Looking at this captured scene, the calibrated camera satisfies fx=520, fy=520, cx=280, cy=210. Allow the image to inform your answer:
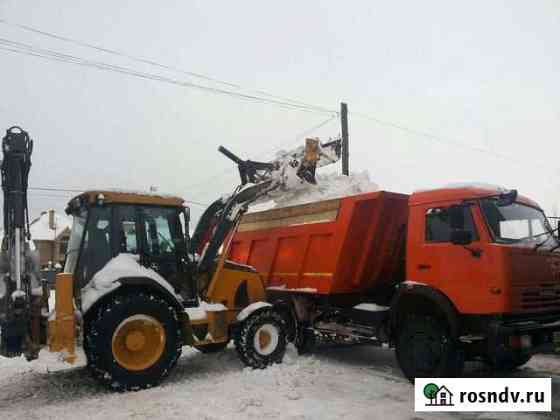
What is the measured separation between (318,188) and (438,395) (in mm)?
4536

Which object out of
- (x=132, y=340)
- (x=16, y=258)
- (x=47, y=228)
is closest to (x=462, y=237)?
(x=132, y=340)

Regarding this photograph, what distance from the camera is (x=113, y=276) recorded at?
672cm

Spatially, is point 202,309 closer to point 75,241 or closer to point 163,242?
point 163,242

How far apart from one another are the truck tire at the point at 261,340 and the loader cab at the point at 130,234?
989 millimetres

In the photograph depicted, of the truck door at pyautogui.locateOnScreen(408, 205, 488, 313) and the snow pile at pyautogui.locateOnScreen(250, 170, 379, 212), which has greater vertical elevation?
the snow pile at pyautogui.locateOnScreen(250, 170, 379, 212)

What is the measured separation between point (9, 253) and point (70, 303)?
99 cm

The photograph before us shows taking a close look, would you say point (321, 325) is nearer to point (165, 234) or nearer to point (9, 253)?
point (165, 234)

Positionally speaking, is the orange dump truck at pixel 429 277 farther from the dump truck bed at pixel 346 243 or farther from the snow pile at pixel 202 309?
the snow pile at pixel 202 309

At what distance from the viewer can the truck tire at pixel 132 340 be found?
6.40 m

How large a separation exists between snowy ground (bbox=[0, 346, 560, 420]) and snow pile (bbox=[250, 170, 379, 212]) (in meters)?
2.76

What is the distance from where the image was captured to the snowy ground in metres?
5.73

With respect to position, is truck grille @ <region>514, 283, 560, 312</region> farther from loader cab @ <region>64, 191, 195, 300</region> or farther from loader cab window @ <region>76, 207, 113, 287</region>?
loader cab window @ <region>76, 207, 113, 287</region>

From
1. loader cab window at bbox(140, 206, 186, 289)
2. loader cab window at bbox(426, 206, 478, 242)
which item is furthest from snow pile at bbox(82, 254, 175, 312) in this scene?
loader cab window at bbox(426, 206, 478, 242)

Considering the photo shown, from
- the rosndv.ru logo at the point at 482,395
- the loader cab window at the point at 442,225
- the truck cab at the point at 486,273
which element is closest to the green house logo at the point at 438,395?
the rosndv.ru logo at the point at 482,395
